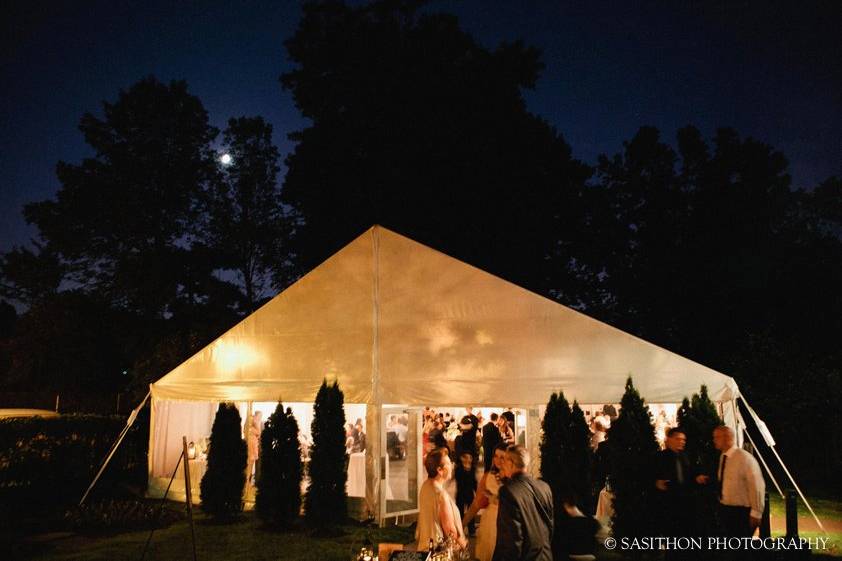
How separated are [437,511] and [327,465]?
461 cm

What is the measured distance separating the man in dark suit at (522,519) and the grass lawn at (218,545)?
4421mm

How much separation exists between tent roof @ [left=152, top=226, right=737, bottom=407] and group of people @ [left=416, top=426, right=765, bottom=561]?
2662 mm

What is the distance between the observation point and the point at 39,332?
23.4 metres

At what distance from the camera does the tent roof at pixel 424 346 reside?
933 centimetres

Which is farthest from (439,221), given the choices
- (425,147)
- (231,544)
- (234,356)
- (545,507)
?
(545,507)

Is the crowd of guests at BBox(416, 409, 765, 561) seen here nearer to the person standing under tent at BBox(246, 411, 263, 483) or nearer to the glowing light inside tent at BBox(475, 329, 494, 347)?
the glowing light inside tent at BBox(475, 329, 494, 347)

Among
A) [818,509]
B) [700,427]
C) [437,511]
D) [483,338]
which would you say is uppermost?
[483,338]

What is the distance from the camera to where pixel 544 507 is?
4227 millimetres

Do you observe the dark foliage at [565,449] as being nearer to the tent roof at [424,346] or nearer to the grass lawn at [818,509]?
the tent roof at [424,346]

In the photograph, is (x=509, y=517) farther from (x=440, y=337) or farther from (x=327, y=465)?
(x=327, y=465)

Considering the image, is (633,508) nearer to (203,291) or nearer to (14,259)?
(203,291)

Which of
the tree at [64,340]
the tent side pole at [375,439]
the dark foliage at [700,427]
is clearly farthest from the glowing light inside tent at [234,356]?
the tree at [64,340]
